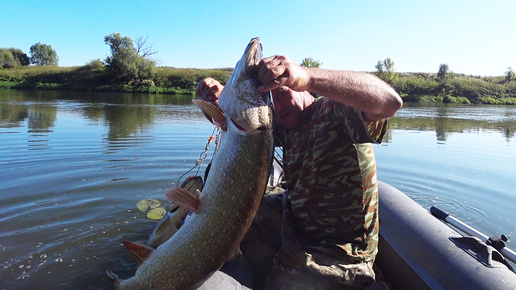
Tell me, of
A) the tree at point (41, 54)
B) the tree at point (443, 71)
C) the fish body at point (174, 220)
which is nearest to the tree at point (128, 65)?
the tree at point (443, 71)

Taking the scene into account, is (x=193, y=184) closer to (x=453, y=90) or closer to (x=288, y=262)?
(x=288, y=262)

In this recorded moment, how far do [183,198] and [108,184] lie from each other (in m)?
5.33

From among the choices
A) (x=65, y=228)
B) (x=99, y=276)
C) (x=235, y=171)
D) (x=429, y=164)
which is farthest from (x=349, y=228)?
(x=429, y=164)

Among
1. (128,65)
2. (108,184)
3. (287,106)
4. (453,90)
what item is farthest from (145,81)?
(287,106)

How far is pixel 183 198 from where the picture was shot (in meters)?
2.37

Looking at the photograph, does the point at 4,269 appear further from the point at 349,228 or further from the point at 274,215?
the point at 349,228

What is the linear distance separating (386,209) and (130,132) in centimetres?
1072

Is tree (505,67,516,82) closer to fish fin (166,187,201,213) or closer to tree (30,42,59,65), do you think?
fish fin (166,187,201,213)

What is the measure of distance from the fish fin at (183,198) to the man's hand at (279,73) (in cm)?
Answer: 79

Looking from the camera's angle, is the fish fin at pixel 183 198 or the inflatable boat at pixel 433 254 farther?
the inflatable boat at pixel 433 254

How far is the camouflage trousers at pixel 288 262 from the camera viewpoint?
289 centimetres

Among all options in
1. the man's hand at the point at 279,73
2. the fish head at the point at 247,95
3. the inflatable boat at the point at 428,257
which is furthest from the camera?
the inflatable boat at the point at 428,257

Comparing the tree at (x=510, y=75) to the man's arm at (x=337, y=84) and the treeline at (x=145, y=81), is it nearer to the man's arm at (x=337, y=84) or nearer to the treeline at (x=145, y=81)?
the treeline at (x=145, y=81)

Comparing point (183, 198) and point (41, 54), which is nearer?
point (183, 198)
